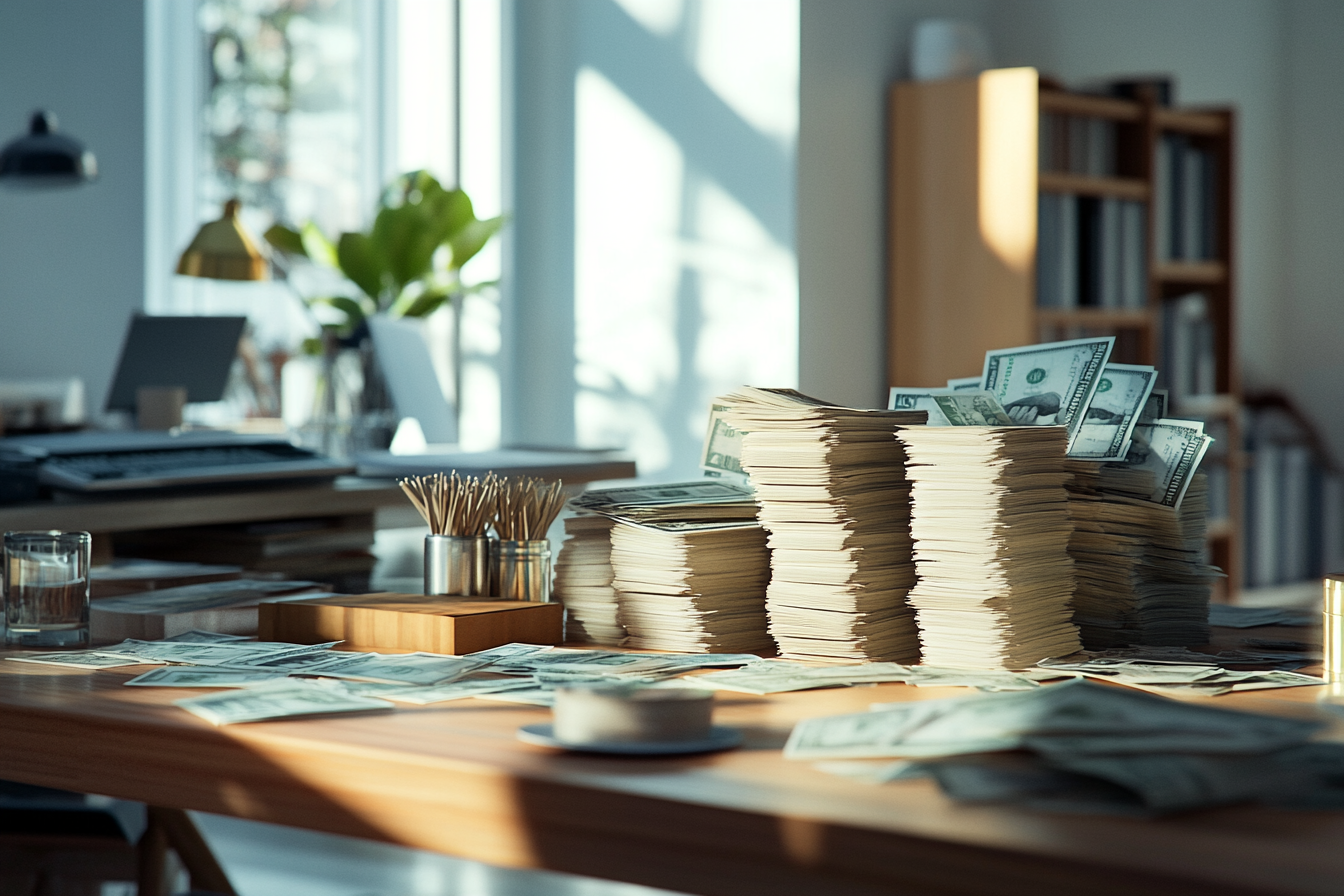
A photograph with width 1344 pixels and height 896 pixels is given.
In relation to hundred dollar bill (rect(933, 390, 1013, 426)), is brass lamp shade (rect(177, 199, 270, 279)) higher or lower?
higher

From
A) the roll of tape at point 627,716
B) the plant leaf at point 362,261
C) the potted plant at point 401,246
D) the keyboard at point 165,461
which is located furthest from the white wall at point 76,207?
the roll of tape at point 627,716

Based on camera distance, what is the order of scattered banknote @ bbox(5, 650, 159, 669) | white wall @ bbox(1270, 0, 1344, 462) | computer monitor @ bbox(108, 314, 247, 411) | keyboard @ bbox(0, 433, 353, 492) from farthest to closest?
white wall @ bbox(1270, 0, 1344, 462) → computer monitor @ bbox(108, 314, 247, 411) → keyboard @ bbox(0, 433, 353, 492) → scattered banknote @ bbox(5, 650, 159, 669)

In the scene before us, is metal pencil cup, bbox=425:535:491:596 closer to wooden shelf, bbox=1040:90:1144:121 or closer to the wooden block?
the wooden block

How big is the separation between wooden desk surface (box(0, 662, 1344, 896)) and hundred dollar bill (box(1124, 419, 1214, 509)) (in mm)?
315

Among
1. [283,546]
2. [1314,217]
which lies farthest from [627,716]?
[1314,217]

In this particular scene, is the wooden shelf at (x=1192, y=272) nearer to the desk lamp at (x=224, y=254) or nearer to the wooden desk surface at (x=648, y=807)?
the desk lamp at (x=224, y=254)

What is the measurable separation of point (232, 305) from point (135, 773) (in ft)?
14.3

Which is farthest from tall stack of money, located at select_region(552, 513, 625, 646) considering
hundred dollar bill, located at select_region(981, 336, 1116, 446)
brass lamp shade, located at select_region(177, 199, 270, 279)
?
brass lamp shade, located at select_region(177, 199, 270, 279)

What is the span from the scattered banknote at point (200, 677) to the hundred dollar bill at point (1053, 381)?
2.53 feet

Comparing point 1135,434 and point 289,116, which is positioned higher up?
point 289,116

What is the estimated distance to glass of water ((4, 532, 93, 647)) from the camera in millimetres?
1333

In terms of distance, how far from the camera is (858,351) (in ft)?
14.4

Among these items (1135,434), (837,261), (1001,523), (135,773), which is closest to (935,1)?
(837,261)

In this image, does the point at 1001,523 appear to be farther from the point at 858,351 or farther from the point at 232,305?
the point at 232,305
